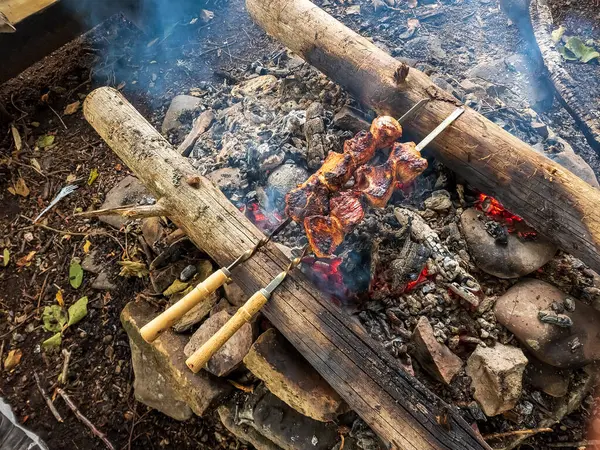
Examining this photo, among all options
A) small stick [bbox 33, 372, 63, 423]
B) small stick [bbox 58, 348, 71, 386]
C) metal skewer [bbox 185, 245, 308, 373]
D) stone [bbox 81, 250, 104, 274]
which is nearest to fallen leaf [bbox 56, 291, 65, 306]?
stone [bbox 81, 250, 104, 274]

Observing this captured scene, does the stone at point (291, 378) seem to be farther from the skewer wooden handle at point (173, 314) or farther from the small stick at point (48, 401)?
the small stick at point (48, 401)

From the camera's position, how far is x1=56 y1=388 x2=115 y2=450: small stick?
3648mm

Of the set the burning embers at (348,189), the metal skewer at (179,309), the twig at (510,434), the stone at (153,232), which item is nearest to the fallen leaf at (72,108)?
the stone at (153,232)

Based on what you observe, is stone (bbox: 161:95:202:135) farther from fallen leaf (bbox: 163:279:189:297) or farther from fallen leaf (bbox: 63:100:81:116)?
fallen leaf (bbox: 163:279:189:297)

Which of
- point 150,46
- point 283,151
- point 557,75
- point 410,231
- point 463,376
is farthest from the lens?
point 150,46

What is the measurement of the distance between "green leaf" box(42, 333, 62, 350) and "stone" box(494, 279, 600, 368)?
4.03m

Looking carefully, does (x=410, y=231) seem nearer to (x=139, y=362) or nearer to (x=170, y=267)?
(x=170, y=267)

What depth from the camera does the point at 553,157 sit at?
12.8ft

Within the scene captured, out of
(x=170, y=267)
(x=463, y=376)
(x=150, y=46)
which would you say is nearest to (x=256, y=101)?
(x=170, y=267)

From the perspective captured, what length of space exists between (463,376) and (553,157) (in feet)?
7.49

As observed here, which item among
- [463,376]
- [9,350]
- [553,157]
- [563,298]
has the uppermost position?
[553,157]

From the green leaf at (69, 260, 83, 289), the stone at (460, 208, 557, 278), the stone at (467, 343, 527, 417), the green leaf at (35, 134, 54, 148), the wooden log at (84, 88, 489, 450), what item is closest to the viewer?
the wooden log at (84, 88, 489, 450)

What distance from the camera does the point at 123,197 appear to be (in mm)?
4707

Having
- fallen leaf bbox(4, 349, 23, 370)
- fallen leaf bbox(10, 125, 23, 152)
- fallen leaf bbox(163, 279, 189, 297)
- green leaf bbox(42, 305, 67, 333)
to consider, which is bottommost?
fallen leaf bbox(4, 349, 23, 370)
